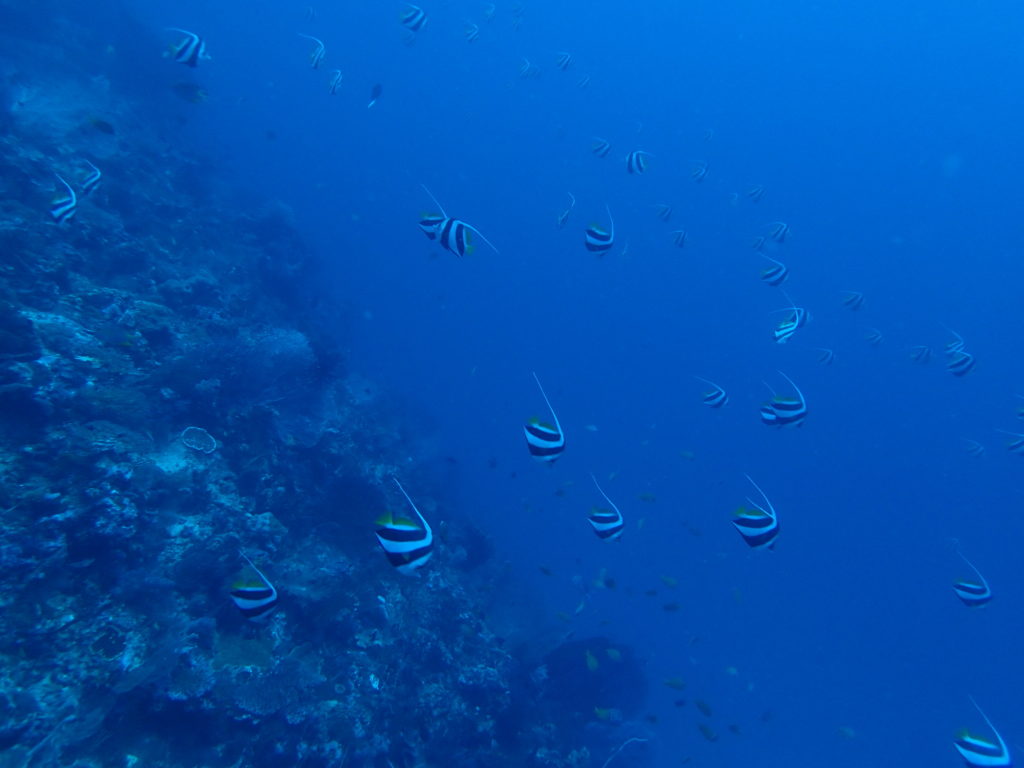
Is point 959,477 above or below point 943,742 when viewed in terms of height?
above

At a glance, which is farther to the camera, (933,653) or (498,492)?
(933,653)

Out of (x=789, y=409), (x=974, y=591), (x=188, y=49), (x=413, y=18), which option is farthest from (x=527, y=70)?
(x=974, y=591)

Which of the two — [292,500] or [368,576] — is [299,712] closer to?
[368,576]

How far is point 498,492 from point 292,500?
686 inches

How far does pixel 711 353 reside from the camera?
45500 millimetres

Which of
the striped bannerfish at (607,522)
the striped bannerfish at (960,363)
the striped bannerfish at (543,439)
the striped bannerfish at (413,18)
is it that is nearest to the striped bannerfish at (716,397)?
the striped bannerfish at (607,522)

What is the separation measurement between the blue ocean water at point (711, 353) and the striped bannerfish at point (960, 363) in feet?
10.6

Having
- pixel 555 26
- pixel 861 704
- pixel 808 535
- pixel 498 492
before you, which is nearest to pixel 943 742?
pixel 861 704

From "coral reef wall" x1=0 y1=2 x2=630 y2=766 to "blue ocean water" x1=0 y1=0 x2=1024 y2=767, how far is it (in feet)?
1.28

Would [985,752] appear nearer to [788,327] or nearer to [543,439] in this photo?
[788,327]

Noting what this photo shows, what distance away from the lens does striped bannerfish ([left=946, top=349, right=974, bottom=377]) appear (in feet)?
28.6

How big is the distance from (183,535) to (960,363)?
Answer: 12418 millimetres

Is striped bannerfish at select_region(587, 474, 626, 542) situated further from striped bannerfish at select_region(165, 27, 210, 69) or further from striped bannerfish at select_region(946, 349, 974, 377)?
striped bannerfish at select_region(946, 349, 974, 377)

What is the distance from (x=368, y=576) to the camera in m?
8.95
